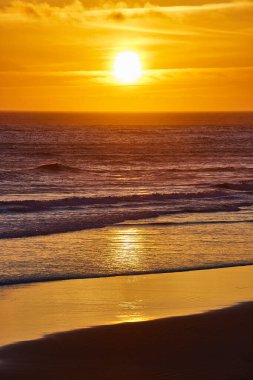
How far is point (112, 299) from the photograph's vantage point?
13.0 m

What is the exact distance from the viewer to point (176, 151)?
74000 millimetres

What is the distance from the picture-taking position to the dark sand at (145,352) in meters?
9.41

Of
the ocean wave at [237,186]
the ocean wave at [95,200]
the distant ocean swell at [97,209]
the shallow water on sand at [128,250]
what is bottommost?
the shallow water on sand at [128,250]

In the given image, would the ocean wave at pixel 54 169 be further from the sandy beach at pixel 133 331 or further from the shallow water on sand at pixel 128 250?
the sandy beach at pixel 133 331

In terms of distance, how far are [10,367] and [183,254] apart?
8324 millimetres

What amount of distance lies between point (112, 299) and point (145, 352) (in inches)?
109

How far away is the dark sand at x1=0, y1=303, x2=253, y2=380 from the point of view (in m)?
9.41

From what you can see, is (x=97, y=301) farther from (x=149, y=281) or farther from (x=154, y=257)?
(x=154, y=257)

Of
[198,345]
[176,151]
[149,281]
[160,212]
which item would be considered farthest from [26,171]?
[198,345]

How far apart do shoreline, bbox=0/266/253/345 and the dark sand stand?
1.39ft

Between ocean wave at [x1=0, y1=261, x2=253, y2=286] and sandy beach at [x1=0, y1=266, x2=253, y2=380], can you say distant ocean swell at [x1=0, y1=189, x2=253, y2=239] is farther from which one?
sandy beach at [x1=0, y1=266, x2=253, y2=380]

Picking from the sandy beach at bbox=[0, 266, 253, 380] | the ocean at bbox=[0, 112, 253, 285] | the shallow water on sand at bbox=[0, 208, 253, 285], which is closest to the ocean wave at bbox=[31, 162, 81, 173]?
the ocean at bbox=[0, 112, 253, 285]

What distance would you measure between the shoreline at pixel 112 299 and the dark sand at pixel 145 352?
0.42 meters

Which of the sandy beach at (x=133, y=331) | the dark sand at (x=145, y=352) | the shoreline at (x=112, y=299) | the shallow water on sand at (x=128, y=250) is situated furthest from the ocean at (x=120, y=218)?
the dark sand at (x=145, y=352)
